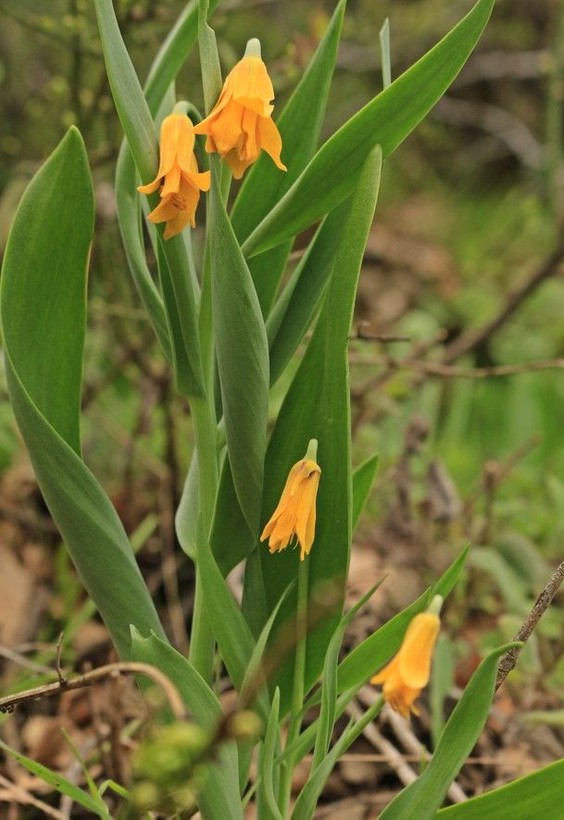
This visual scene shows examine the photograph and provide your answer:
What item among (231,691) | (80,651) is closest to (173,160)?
(231,691)

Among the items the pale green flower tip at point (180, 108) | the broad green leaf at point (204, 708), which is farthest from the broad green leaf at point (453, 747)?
the pale green flower tip at point (180, 108)

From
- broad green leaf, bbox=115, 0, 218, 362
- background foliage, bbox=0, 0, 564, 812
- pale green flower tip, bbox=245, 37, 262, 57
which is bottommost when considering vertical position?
background foliage, bbox=0, 0, 564, 812

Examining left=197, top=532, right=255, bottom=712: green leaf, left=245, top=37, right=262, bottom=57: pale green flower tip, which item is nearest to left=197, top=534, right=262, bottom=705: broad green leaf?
left=197, top=532, right=255, bottom=712: green leaf

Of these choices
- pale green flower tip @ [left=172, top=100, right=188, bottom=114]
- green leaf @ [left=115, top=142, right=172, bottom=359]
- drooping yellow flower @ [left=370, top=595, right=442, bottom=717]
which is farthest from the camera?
green leaf @ [left=115, top=142, right=172, bottom=359]

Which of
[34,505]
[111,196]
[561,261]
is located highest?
[111,196]

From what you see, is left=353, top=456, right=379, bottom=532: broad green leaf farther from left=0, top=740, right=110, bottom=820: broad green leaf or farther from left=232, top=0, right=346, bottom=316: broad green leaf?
left=0, top=740, right=110, bottom=820: broad green leaf

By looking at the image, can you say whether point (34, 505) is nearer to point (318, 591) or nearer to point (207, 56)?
Result: point (318, 591)

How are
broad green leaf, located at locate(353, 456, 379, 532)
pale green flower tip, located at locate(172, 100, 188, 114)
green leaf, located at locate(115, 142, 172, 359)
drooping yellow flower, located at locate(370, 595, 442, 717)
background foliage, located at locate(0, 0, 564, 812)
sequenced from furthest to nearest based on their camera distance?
background foliage, located at locate(0, 0, 564, 812) → broad green leaf, located at locate(353, 456, 379, 532) → green leaf, located at locate(115, 142, 172, 359) → pale green flower tip, located at locate(172, 100, 188, 114) → drooping yellow flower, located at locate(370, 595, 442, 717)
